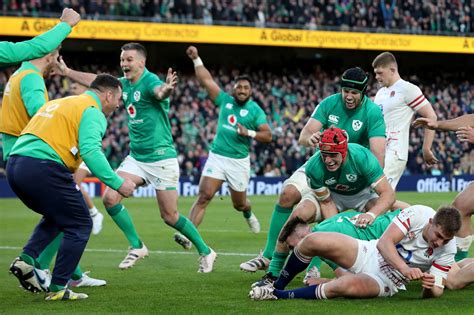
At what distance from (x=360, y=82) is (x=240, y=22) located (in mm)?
29587

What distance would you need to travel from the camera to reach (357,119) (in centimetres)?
1028

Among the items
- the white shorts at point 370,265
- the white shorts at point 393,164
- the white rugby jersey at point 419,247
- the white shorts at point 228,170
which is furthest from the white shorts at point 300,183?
the white shorts at point 228,170

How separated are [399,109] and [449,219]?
14.7 ft

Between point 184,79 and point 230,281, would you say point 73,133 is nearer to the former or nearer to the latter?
point 230,281

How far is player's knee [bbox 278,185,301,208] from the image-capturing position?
10.4 metres

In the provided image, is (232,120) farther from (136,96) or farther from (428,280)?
(428,280)

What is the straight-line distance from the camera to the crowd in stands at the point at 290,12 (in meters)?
35.5

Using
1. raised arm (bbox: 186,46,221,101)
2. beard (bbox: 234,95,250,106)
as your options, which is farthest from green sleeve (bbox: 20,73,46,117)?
beard (bbox: 234,95,250,106)

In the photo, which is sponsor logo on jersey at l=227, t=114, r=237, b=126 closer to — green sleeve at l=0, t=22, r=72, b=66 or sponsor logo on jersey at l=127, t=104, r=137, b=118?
sponsor logo on jersey at l=127, t=104, r=137, b=118

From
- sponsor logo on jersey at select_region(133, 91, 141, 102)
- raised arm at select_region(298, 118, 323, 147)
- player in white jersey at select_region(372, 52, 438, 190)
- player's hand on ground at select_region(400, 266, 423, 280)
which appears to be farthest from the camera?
player in white jersey at select_region(372, 52, 438, 190)

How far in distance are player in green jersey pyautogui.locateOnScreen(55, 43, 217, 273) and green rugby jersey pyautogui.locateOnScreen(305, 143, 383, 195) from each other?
2.72 meters

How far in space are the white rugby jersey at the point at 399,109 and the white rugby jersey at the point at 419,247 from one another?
375 centimetres

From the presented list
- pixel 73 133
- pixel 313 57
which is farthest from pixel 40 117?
pixel 313 57

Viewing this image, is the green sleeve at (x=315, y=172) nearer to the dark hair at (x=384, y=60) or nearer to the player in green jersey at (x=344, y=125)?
the player in green jersey at (x=344, y=125)
